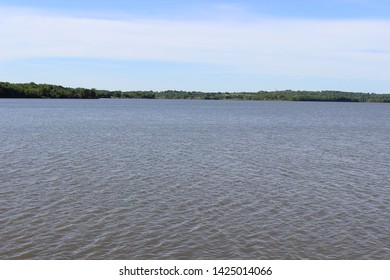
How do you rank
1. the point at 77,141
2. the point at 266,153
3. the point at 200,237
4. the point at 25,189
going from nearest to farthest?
the point at 200,237 < the point at 25,189 < the point at 266,153 < the point at 77,141

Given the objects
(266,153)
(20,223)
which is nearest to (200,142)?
(266,153)

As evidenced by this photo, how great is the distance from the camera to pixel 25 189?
23594mm

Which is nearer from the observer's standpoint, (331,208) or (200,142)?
(331,208)

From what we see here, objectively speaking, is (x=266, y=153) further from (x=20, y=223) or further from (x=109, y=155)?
(x=20, y=223)

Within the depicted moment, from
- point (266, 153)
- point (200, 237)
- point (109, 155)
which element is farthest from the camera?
point (266, 153)

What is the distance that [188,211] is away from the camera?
20.3 meters

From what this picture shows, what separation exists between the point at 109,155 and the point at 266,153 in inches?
567

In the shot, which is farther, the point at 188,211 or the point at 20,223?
the point at 188,211

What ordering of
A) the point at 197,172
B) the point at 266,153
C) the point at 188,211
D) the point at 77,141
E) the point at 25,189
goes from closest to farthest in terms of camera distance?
1. the point at 188,211
2. the point at 25,189
3. the point at 197,172
4. the point at 266,153
5. the point at 77,141

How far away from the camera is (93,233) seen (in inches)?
674
